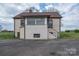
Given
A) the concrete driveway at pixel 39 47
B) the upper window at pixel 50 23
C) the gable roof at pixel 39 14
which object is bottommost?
the concrete driveway at pixel 39 47

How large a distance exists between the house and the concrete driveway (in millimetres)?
86

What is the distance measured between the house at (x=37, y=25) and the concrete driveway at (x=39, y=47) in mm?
86

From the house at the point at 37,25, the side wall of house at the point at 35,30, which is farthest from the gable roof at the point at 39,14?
the side wall of house at the point at 35,30

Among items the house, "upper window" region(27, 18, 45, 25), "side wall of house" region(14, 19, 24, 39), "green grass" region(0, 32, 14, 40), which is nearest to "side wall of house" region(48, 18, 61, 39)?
the house

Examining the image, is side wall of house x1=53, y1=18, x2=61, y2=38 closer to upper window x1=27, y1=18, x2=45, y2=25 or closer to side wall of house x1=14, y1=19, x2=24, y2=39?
upper window x1=27, y1=18, x2=45, y2=25

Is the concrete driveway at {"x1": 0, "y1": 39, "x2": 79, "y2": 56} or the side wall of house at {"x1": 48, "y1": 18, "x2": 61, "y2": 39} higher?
the side wall of house at {"x1": 48, "y1": 18, "x2": 61, "y2": 39}

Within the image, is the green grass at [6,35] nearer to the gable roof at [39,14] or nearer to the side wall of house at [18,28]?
the side wall of house at [18,28]

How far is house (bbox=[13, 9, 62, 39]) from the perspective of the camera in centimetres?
442

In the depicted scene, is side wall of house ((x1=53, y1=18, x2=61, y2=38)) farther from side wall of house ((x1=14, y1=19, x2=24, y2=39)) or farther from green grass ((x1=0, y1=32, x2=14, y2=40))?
green grass ((x1=0, y1=32, x2=14, y2=40))

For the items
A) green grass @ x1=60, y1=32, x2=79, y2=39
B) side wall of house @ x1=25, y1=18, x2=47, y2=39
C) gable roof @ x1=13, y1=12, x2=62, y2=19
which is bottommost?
green grass @ x1=60, y1=32, x2=79, y2=39

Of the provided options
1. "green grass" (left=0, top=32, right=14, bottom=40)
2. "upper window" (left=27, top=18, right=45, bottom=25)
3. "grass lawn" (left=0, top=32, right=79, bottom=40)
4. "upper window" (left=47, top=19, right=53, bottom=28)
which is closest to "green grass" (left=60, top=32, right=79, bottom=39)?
"grass lawn" (left=0, top=32, right=79, bottom=40)

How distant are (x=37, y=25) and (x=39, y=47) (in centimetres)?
31

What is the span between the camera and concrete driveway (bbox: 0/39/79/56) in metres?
4.40

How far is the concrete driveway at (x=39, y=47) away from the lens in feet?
14.4
